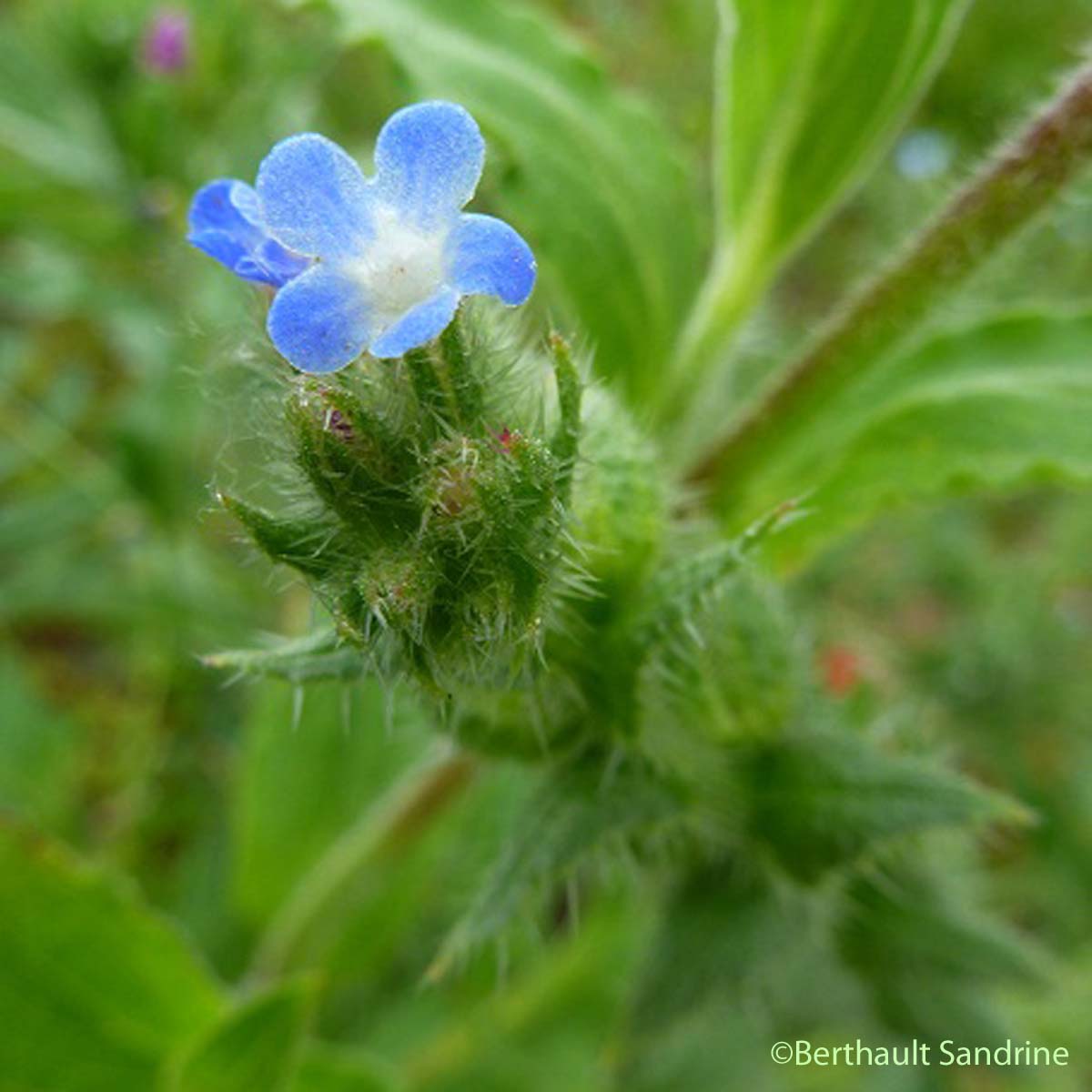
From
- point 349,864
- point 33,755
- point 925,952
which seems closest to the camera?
point 925,952

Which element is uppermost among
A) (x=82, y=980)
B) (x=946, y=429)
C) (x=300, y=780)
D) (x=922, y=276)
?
(x=922, y=276)

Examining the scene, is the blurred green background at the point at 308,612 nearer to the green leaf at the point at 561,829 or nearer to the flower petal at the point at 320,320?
the green leaf at the point at 561,829

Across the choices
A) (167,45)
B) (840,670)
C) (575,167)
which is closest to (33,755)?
(167,45)

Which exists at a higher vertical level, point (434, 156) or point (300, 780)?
point (300, 780)

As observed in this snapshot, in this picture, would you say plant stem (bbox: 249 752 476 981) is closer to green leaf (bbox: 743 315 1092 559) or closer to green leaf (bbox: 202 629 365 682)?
green leaf (bbox: 743 315 1092 559)

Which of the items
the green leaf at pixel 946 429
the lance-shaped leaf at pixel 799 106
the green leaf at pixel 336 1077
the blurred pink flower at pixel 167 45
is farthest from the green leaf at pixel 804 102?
the blurred pink flower at pixel 167 45

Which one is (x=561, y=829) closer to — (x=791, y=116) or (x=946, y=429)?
(x=946, y=429)
